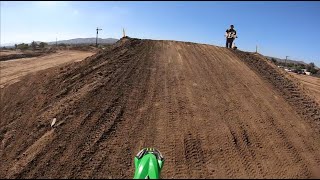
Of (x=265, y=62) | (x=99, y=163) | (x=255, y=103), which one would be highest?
(x=265, y=62)

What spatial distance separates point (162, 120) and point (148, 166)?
359 cm

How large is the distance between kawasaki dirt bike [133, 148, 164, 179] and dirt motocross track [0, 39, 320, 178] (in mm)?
993

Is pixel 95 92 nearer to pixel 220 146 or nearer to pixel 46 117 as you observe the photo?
pixel 46 117

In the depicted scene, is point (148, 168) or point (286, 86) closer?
point (148, 168)

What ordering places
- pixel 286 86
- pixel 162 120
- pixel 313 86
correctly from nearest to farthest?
pixel 162 120
pixel 286 86
pixel 313 86

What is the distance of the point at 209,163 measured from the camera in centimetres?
898

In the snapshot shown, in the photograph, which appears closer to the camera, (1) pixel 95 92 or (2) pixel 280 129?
(2) pixel 280 129

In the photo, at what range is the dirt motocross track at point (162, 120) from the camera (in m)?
9.05

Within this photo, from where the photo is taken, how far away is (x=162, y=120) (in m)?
10.8

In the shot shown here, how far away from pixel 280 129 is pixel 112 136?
510cm

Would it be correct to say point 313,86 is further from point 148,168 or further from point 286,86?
point 148,168

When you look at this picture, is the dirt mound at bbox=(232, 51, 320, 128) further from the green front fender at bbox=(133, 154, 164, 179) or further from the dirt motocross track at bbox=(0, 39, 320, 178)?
the green front fender at bbox=(133, 154, 164, 179)

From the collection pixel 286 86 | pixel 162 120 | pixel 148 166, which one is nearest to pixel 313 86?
pixel 286 86

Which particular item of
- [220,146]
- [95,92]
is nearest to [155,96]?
[95,92]
